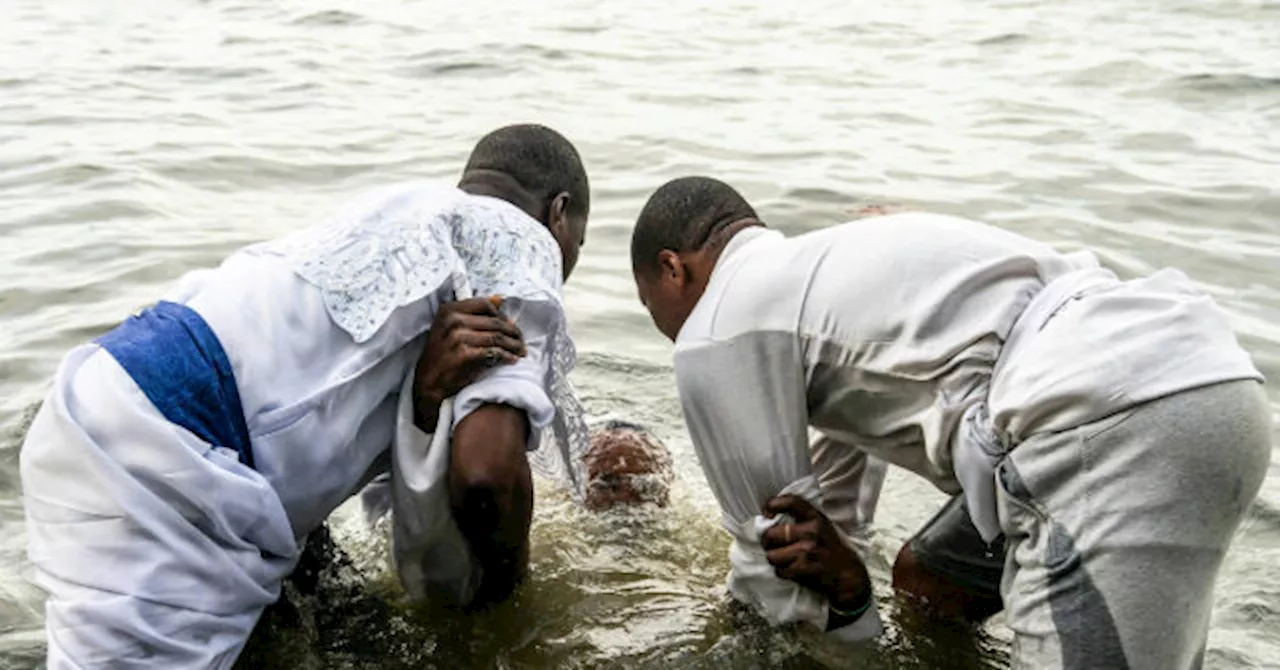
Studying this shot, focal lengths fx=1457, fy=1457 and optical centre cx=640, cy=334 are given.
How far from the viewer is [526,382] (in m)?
2.94

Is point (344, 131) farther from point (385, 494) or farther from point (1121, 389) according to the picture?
point (1121, 389)

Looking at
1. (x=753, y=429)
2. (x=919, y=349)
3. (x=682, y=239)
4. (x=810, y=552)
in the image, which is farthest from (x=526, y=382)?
(x=919, y=349)

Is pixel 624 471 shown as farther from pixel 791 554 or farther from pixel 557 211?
pixel 791 554

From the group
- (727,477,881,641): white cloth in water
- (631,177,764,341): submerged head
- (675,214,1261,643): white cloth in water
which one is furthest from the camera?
(631,177,764,341): submerged head

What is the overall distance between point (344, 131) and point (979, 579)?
5954 mm

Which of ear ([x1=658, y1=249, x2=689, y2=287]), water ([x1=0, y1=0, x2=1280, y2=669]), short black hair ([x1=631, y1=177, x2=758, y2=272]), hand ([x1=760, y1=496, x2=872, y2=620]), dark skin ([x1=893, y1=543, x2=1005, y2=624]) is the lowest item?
water ([x1=0, y1=0, x2=1280, y2=669])

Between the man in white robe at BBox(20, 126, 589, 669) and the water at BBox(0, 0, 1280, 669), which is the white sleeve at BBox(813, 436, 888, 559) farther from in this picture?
the man in white robe at BBox(20, 126, 589, 669)

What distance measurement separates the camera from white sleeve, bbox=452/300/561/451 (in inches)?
114

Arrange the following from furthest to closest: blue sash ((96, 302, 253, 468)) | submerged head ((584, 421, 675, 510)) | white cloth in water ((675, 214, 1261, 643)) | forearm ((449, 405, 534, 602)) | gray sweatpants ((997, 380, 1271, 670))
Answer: submerged head ((584, 421, 675, 510)), forearm ((449, 405, 534, 602)), blue sash ((96, 302, 253, 468)), white cloth in water ((675, 214, 1261, 643)), gray sweatpants ((997, 380, 1271, 670))

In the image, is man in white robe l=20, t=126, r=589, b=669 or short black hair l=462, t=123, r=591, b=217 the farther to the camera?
short black hair l=462, t=123, r=591, b=217

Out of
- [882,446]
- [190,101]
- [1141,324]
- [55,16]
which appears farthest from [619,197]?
[55,16]

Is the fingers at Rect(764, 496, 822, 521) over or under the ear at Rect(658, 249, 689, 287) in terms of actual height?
under

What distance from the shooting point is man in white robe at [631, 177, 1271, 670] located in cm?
244

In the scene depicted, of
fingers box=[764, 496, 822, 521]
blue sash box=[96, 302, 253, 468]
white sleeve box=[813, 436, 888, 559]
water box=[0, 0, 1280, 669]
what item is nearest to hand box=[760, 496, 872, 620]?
fingers box=[764, 496, 822, 521]
